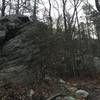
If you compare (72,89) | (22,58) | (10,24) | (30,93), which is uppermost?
(10,24)

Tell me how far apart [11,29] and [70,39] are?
3.95m

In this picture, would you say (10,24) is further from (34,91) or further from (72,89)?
(72,89)

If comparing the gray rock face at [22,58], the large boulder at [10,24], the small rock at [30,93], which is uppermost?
the large boulder at [10,24]

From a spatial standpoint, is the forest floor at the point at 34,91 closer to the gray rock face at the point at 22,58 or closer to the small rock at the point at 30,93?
the small rock at the point at 30,93

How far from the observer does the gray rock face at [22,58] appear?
8.27 meters

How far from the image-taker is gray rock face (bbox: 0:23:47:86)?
27.1 feet

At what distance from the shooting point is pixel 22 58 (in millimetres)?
9305

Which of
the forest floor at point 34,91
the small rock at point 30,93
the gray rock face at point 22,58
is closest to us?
the forest floor at point 34,91

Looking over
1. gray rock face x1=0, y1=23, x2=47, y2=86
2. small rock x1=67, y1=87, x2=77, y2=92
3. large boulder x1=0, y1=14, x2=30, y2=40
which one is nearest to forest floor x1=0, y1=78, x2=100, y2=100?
small rock x1=67, y1=87, x2=77, y2=92

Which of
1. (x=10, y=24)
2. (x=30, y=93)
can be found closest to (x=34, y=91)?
(x=30, y=93)

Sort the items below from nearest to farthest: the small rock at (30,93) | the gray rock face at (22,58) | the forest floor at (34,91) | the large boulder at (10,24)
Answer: the forest floor at (34,91) → the small rock at (30,93) → the gray rock face at (22,58) → the large boulder at (10,24)

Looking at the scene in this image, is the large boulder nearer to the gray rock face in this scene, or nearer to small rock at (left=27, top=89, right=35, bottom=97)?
the gray rock face

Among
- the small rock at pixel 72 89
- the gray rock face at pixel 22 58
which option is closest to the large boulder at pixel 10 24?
the gray rock face at pixel 22 58

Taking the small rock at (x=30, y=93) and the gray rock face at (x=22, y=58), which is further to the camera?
the gray rock face at (x=22, y=58)
